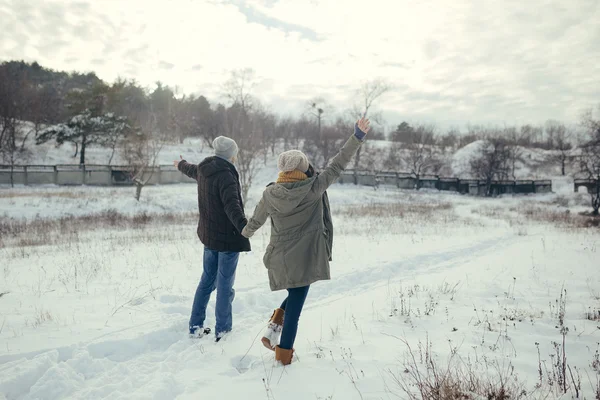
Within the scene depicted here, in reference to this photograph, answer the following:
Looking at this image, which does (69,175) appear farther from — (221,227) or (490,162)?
(490,162)

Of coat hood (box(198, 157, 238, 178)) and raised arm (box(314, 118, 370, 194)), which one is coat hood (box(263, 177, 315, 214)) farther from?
coat hood (box(198, 157, 238, 178))

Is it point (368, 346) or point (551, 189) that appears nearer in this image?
point (368, 346)

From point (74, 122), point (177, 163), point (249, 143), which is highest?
point (74, 122)

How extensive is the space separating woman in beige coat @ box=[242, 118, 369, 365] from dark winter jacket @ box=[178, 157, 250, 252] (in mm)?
676

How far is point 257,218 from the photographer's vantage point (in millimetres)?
3539

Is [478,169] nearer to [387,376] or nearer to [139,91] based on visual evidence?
[387,376]

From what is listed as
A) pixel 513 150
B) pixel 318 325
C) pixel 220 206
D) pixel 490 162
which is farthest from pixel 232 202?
pixel 513 150

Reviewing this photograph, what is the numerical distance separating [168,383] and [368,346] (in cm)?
206

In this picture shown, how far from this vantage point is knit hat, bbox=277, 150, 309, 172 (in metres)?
3.22

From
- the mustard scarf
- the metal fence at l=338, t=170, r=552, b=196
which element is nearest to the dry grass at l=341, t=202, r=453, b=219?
the mustard scarf

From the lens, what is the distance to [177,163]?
200 inches

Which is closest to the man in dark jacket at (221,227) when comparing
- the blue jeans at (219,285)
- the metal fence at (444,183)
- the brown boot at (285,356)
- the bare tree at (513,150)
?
the blue jeans at (219,285)

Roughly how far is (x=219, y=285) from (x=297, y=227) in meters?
1.36

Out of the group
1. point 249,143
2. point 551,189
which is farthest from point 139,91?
point 551,189
